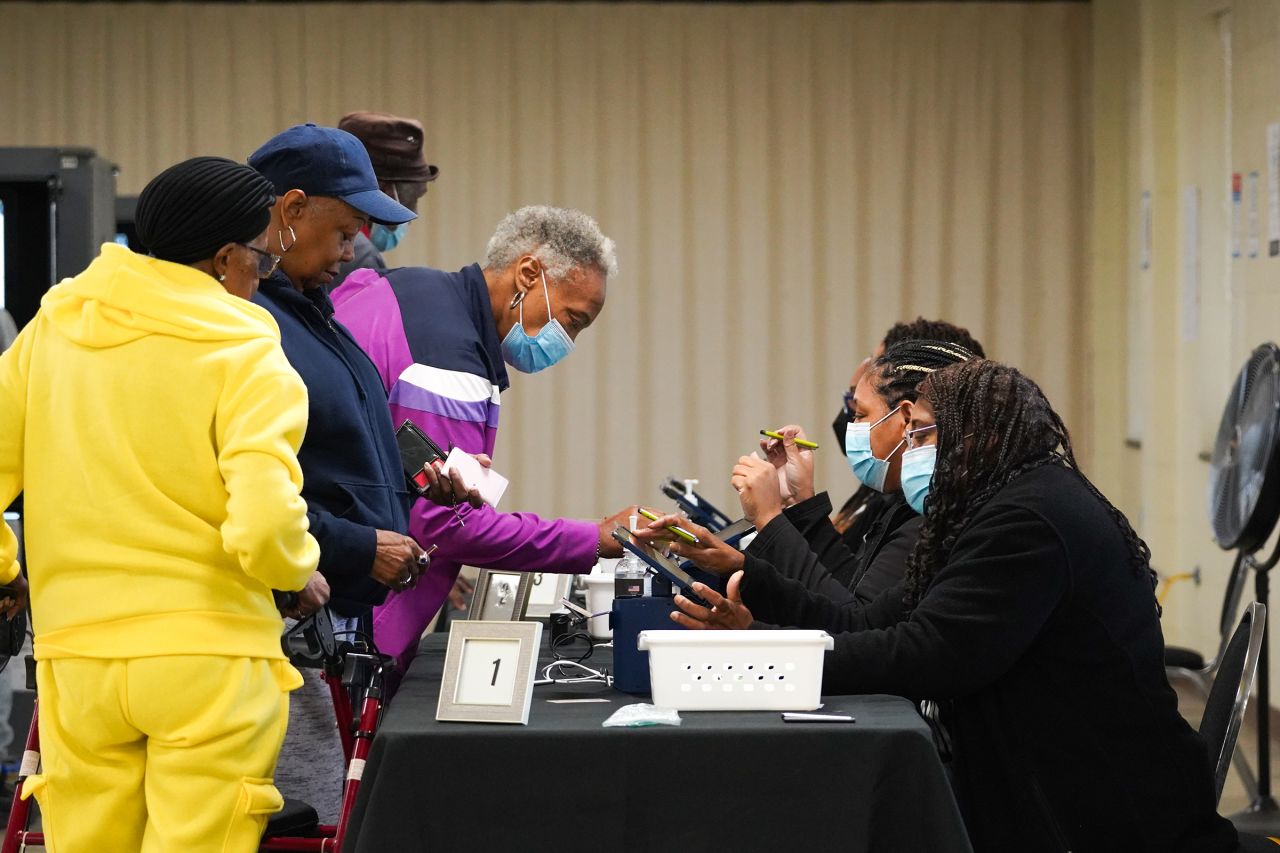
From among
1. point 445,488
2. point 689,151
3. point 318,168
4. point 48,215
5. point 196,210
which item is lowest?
point 445,488

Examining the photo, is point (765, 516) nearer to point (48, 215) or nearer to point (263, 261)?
point (263, 261)

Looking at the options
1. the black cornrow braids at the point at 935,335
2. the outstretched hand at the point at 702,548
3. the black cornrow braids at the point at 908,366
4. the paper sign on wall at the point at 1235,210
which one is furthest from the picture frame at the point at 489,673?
the paper sign on wall at the point at 1235,210

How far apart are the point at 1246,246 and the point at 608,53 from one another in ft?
9.00

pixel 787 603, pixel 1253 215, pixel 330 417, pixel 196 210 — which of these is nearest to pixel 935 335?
pixel 787 603

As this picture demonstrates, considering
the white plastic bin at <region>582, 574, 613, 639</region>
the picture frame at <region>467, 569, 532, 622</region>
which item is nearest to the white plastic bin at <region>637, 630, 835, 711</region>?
the picture frame at <region>467, 569, 532, 622</region>

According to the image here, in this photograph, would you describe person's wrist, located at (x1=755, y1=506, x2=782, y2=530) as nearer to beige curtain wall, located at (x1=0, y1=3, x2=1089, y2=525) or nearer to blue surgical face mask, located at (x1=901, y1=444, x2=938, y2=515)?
blue surgical face mask, located at (x1=901, y1=444, x2=938, y2=515)

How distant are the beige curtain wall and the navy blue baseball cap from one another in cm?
419

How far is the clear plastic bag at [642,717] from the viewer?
1861 mm

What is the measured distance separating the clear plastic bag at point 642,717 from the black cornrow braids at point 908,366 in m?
0.96

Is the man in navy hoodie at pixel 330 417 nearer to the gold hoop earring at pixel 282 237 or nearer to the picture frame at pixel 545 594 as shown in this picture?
the gold hoop earring at pixel 282 237

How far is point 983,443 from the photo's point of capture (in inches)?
84.6

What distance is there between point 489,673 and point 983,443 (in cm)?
77

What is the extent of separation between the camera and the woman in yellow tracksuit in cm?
174

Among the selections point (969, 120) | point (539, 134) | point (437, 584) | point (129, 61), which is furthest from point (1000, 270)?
point (437, 584)
